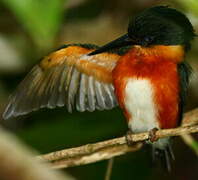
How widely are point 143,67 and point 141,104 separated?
24 cm

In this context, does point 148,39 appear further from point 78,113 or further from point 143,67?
point 78,113

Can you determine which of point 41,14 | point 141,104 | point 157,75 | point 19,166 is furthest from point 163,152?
point 19,166

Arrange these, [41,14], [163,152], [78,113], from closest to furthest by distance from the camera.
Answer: [41,14] < [163,152] < [78,113]

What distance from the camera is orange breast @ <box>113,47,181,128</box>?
310 cm

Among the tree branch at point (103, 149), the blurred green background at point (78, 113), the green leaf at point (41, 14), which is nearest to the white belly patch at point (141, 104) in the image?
the tree branch at point (103, 149)

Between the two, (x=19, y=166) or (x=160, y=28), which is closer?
(x=19, y=166)

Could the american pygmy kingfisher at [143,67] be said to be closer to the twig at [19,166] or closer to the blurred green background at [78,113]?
the blurred green background at [78,113]

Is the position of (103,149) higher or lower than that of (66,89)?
lower

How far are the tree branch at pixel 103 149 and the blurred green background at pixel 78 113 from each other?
0.56 meters

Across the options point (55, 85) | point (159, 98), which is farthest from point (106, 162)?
point (159, 98)

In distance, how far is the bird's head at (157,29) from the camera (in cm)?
304

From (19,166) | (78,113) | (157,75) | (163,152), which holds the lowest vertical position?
(163,152)

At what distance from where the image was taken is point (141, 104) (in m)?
3.14

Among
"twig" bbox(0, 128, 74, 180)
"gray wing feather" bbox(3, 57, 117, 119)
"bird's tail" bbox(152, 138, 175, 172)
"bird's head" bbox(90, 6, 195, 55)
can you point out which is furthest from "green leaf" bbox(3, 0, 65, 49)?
"bird's tail" bbox(152, 138, 175, 172)
